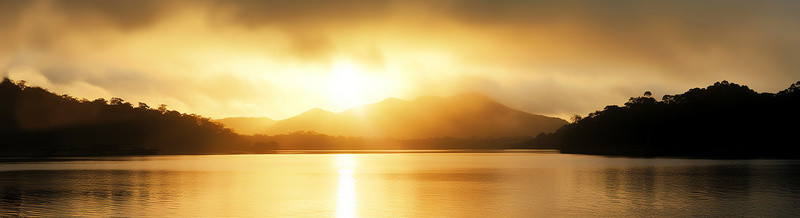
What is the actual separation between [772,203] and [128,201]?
45.1m

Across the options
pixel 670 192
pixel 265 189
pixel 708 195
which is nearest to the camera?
pixel 708 195

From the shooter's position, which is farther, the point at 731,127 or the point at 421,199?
the point at 731,127

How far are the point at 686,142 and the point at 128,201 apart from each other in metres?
168

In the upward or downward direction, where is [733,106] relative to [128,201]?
upward

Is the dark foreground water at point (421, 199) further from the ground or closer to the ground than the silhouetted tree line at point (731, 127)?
closer to the ground

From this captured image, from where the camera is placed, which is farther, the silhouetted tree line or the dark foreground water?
the silhouetted tree line

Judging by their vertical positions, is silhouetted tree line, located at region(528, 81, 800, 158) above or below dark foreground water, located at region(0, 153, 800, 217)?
above

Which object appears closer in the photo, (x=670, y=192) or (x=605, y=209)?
(x=605, y=209)

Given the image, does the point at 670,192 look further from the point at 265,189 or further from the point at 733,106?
the point at 733,106

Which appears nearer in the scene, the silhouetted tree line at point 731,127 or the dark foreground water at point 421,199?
the dark foreground water at point 421,199

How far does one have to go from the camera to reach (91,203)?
44188mm

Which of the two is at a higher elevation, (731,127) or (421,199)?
(731,127)

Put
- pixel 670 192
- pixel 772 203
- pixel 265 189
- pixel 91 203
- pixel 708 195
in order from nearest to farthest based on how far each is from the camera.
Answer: pixel 772 203 < pixel 91 203 < pixel 708 195 < pixel 670 192 < pixel 265 189

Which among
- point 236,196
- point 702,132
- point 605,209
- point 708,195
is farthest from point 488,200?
point 702,132
